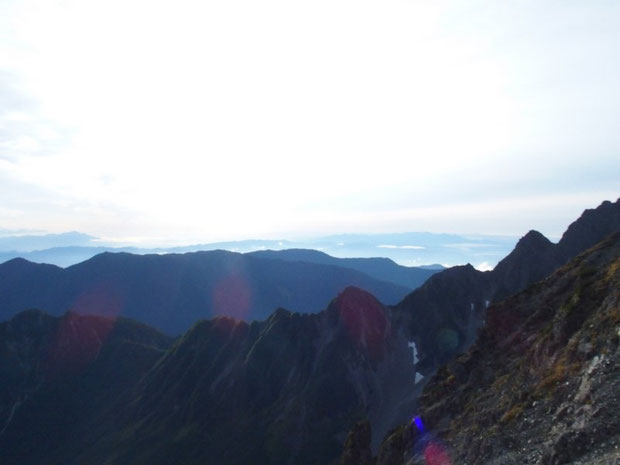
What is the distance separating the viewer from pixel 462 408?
48875mm

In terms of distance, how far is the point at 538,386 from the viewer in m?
37.7

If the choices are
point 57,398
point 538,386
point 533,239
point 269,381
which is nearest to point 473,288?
point 533,239

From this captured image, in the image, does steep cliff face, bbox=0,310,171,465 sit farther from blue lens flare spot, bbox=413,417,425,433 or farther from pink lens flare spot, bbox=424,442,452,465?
pink lens flare spot, bbox=424,442,452,465

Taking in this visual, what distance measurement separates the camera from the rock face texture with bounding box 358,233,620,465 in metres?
29.0

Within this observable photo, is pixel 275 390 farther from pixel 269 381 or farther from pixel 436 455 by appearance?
pixel 436 455

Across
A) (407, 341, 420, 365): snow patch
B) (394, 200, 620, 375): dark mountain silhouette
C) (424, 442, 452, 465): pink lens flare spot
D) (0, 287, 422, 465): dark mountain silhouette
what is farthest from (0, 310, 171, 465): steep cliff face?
(424, 442, 452, 465): pink lens flare spot

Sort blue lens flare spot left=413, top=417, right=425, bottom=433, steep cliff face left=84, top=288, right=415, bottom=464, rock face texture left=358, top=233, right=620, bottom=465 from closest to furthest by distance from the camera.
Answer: rock face texture left=358, top=233, right=620, bottom=465
blue lens flare spot left=413, top=417, right=425, bottom=433
steep cliff face left=84, top=288, right=415, bottom=464

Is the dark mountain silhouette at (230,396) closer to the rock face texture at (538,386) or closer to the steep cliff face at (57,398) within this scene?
the steep cliff face at (57,398)

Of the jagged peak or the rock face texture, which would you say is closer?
the rock face texture

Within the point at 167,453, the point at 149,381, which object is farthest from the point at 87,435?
the point at 167,453

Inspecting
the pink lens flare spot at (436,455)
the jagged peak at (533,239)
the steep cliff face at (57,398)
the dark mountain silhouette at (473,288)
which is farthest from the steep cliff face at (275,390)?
the pink lens flare spot at (436,455)

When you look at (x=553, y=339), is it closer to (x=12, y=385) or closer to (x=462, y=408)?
(x=462, y=408)

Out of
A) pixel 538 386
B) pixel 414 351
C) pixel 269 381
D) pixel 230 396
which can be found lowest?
pixel 230 396

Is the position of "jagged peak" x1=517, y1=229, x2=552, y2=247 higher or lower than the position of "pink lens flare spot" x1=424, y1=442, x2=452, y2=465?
higher
